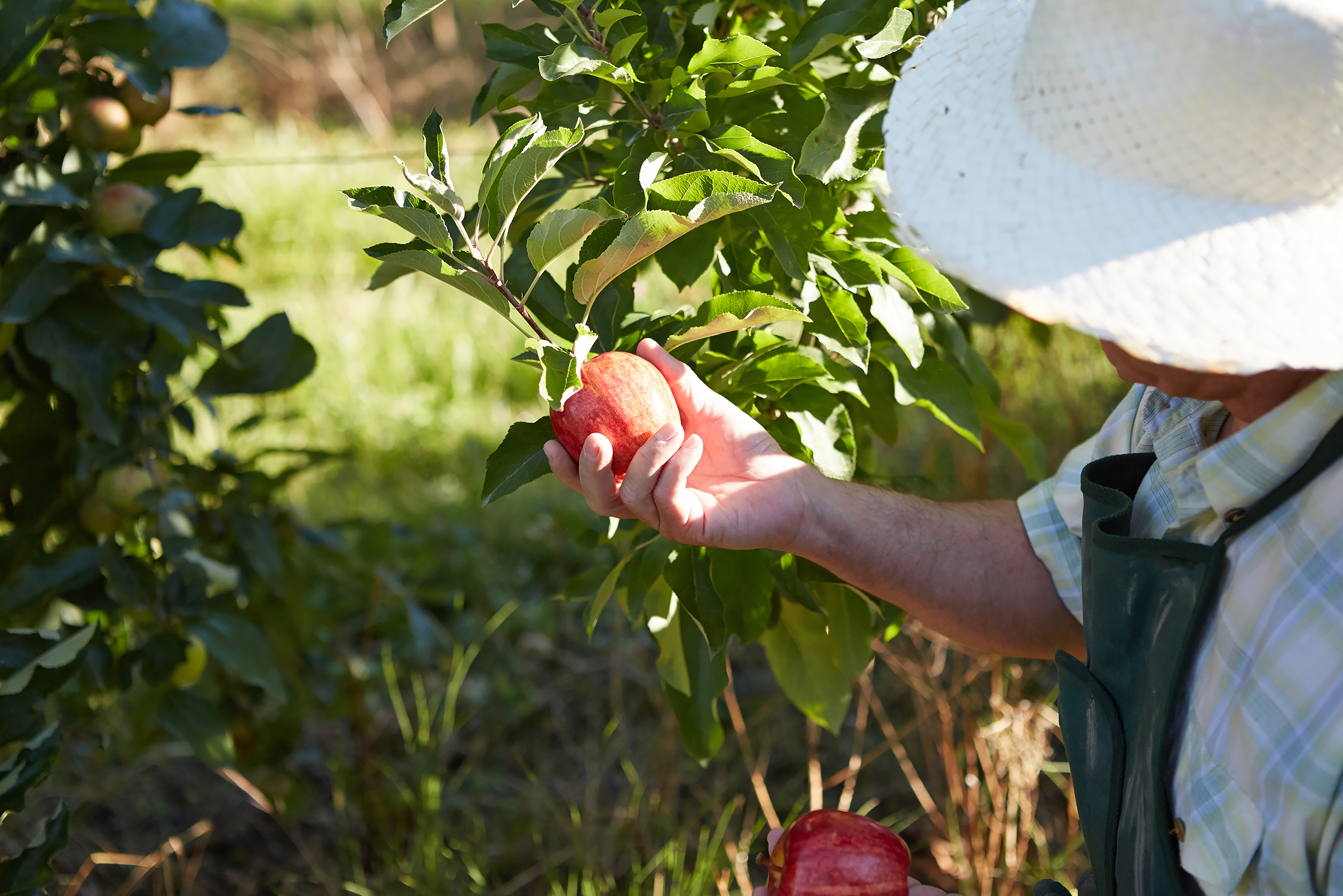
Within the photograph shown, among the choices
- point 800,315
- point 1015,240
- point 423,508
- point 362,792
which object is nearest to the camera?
point 1015,240

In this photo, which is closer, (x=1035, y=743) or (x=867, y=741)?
(x=1035, y=743)

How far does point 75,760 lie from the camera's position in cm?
230

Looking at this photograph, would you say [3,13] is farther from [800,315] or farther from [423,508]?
[423,508]

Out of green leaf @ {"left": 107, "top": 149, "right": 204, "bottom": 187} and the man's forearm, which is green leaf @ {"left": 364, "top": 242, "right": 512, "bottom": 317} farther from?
green leaf @ {"left": 107, "top": 149, "right": 204, "bottom": 187}

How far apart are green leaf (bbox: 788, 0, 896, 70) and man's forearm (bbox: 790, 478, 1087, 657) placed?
1.52ft

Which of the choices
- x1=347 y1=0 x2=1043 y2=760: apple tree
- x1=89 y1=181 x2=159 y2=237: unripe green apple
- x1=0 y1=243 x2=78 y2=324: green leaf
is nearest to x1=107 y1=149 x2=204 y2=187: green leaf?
x1=89 y1=181 x2=159 y2=237: unripe green apple

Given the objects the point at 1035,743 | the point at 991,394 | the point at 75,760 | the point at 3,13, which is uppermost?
the point at 3,13

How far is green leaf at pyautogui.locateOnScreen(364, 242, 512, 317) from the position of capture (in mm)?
978

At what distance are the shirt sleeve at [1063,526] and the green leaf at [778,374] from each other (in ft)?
1.04

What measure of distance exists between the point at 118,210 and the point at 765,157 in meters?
0.99

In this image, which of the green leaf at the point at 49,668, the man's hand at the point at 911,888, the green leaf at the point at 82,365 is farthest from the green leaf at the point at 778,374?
the green leaf at the point at 82,365

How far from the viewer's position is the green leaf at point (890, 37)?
1.08 metres

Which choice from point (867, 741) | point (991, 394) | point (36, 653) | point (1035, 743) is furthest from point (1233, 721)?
point (867, 741)

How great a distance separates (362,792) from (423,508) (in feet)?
4.10
